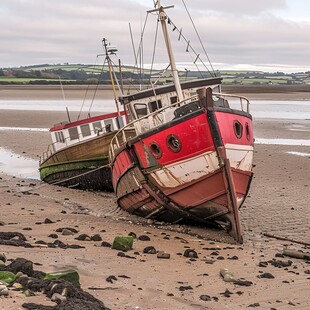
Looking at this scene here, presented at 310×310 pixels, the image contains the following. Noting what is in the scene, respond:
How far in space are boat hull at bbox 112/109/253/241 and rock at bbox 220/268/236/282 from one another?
2.84 meters

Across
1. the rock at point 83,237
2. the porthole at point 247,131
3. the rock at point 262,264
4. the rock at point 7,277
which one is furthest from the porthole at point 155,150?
the rock at point 7,277

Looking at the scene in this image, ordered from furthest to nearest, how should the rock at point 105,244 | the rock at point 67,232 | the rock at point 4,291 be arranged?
the rock at point 67,232
the rock at point 105,244
the rock at point 4,291

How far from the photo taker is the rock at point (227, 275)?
8.88 metres

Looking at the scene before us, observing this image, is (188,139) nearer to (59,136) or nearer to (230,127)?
(230,127)

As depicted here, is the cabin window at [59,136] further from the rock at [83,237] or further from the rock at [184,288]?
the rock at [184,288]

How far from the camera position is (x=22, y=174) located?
2355 cm

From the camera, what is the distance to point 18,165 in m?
25.9

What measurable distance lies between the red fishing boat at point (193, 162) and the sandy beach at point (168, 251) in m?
0.50

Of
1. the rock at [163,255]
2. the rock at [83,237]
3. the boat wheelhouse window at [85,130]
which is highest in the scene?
the boat wheelhouse window at [85,130]

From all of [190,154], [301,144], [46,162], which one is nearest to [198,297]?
[190,154]

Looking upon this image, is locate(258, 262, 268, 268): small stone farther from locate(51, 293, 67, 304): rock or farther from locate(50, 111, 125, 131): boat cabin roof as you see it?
locate(50, 111, 125, 131): boat cabin roof

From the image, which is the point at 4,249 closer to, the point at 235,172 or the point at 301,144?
the point at 235,172

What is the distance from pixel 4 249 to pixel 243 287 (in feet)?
11.5

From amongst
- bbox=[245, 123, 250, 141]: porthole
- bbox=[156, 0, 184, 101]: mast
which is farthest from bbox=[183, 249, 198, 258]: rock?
bbox=[156, 0, 184, 101]: mast
